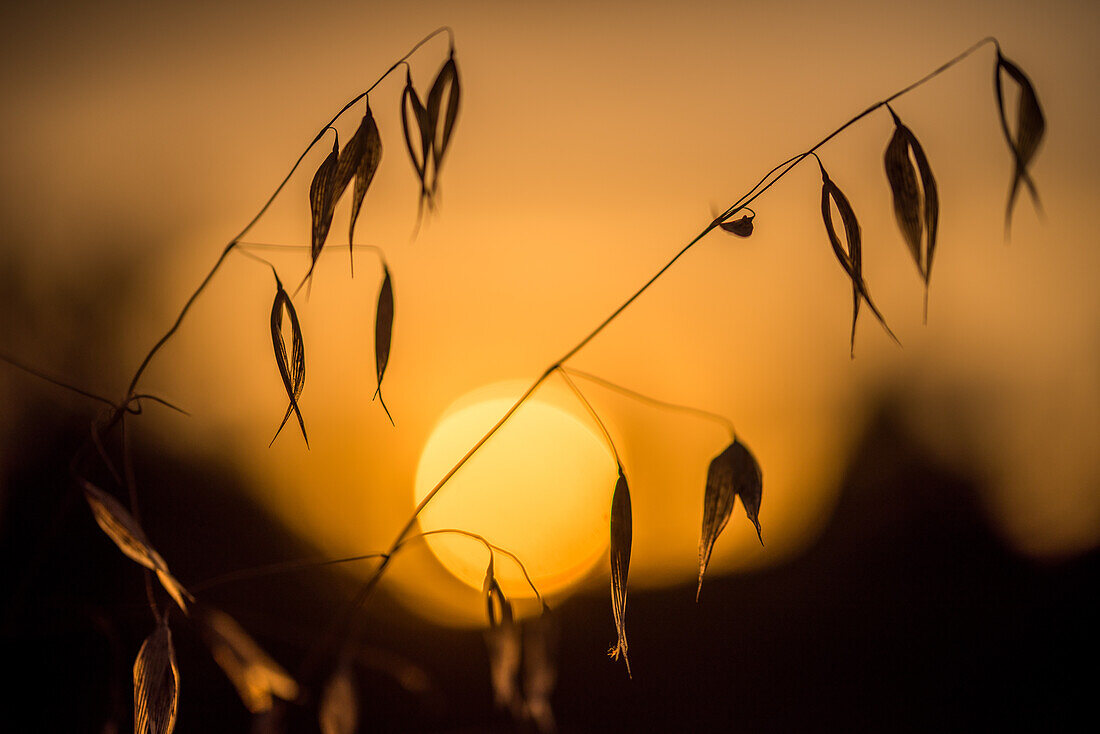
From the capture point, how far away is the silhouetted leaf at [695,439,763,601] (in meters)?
0.62

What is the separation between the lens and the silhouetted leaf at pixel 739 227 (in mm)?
617

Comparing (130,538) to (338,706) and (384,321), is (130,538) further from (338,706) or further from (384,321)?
(338,706)

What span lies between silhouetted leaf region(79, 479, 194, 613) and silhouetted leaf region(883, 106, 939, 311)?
548mm

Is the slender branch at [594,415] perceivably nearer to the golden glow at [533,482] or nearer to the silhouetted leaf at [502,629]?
the silhouetted leaf at [502,629]

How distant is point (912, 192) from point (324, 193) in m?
0.46

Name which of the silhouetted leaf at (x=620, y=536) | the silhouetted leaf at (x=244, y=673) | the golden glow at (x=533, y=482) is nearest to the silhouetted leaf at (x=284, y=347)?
the silhouetted leaf at (x=244, y=673)

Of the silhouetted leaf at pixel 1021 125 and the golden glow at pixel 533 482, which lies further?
the golden glow at pixel 533 482

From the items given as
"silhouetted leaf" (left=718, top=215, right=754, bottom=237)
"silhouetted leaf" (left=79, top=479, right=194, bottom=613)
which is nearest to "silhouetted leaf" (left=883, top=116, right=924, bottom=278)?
"silhouetted leaf" (left=718, top=215, right=754, bottom=237)

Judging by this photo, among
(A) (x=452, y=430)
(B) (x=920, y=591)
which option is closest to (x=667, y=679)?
(B) (x=920, y=591)

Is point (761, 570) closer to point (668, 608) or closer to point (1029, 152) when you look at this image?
point (668, 608)

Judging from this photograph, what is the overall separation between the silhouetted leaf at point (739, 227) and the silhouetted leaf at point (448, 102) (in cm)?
23

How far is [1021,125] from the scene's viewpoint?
1.68 feet

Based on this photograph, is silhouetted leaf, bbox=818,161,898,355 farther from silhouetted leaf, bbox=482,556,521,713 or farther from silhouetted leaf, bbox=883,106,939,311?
silhouetted leaf, bbox=482,556,521,713

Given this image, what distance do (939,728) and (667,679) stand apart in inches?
77.3
